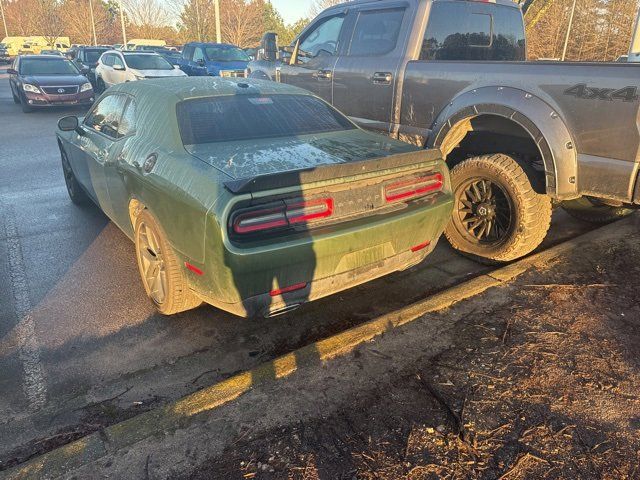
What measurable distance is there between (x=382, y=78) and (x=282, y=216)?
8.85 ft

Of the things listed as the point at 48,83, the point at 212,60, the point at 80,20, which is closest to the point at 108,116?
the point at 48,83

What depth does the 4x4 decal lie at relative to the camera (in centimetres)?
305

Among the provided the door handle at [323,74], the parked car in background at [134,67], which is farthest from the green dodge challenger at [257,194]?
the parked car in background at [134,67]

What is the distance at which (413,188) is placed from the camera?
130 inches

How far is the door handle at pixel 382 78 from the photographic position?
15.6 feet

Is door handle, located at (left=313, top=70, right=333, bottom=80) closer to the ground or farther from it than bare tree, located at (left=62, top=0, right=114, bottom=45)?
closer to the ground

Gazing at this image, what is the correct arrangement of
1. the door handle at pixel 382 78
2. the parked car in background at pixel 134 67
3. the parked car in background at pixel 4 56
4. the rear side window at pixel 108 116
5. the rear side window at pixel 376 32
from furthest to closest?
the parked car in background at pixel 4 56, the parked car in background at pixel 134 67, the rear side window at pixel 376 32, the door handle at pixel 382 78, the rear side window at pixel 108 116

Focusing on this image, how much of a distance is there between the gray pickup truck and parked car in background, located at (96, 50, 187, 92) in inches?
393

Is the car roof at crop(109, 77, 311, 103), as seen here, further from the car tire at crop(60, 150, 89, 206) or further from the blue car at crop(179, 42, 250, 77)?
the blue car at crop(179, 42, 250, 77)

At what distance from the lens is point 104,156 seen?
4.14 meters

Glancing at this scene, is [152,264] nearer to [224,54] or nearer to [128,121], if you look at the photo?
[128,121]

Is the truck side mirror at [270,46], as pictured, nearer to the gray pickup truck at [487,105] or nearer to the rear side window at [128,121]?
the gray pickup truck at [487,105]

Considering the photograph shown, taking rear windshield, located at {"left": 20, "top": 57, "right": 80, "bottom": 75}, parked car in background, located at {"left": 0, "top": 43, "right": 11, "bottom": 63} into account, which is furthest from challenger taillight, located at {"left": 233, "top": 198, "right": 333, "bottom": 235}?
parked car in background, located at {"left": 0, "top": 43, "right": 11, "bottom": 63}

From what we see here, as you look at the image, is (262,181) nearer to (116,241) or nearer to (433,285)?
(433,285)
